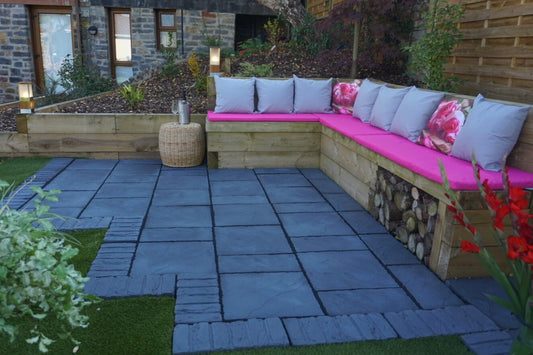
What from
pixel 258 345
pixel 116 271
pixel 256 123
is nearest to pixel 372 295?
pixel 258 345

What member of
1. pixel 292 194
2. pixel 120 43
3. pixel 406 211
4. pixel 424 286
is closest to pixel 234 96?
pixel 292 194

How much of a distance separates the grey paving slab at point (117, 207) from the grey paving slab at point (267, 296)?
126 cm

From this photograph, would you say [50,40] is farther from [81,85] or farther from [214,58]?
[214,58]

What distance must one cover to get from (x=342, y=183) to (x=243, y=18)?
7405 millimetres

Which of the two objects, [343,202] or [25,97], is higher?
[25,97]

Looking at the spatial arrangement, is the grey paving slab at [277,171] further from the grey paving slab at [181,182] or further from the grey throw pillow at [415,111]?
the grey throw pillow at [415,111]

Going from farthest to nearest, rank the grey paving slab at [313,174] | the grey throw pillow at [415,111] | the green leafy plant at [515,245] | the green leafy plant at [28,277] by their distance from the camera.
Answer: the grey paving slab at [313,174] < the grey throw pillow at [415,111] < the green leafy plant at [515,245] < the green leafy plant at [28,277]

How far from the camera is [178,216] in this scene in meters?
3.35

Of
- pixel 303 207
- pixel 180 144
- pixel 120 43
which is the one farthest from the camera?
pixel 120 43

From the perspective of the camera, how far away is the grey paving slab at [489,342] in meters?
1.85

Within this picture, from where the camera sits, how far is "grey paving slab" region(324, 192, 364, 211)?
362 cm

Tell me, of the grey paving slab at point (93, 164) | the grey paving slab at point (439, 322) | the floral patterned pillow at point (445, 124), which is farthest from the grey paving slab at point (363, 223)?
the grey paving slab at point (93, 164)

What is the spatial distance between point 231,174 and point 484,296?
2.79 m

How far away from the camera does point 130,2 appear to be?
908cm
